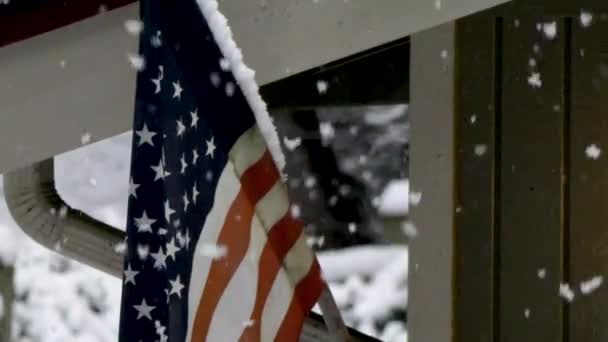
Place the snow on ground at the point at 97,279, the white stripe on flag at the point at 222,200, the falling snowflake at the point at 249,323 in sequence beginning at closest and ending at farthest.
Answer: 1. the white stripe on flag at the point at 222,200
2. the falling snowflake at the point at 249,323
3. the snow on ground at the point at 97,279

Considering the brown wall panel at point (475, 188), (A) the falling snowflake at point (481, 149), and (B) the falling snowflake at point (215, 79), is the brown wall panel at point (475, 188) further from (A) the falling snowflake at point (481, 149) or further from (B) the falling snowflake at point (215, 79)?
(B) the falling snowflake at point (215, 79)

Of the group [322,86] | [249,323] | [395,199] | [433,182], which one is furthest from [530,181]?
[249,323]

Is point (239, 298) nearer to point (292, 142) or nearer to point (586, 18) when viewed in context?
point (586, 18)

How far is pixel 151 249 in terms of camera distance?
114cm

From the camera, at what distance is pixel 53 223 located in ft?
8.77

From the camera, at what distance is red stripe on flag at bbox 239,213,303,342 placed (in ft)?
4.52

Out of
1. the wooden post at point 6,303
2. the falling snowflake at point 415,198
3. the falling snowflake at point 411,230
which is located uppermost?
the falling snowflake at point 415,198

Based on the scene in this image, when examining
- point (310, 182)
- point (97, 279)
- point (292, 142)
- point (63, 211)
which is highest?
point (292, 142)

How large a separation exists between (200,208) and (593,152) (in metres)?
1.41

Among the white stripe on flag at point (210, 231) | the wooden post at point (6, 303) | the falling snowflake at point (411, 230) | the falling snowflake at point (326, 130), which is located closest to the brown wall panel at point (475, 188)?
the falling snowflake at point (411, 230)

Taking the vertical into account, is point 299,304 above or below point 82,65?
below

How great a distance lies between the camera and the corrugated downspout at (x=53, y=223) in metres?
2.66

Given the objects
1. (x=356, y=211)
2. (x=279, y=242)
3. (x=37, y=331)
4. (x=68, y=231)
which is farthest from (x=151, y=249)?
(x=37, y=331)

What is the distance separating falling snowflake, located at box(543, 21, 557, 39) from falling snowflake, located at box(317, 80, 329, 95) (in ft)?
2.16
